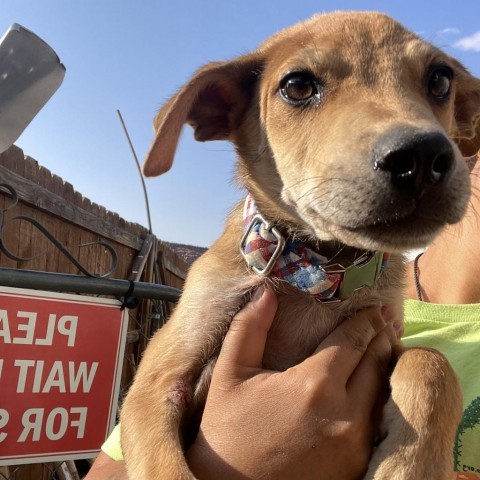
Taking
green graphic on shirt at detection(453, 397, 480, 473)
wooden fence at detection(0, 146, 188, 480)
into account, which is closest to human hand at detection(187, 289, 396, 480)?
green graphic on shirt at detection(453, 397, 480, 473)

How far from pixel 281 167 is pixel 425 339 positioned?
1.01 metres

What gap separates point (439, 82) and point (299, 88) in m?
0.56

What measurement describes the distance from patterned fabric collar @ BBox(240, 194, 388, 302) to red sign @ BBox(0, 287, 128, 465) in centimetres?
112

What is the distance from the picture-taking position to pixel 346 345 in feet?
6.03

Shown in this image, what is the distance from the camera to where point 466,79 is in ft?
8.26

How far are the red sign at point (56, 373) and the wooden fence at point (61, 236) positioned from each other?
0.33m

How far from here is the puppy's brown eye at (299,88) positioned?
6.96ft

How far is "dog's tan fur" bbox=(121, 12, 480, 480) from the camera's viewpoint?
1649mm

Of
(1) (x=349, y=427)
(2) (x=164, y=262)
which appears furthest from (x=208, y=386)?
(2) (x=164, y=262)

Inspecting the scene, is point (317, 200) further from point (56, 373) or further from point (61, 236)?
point (61, 236)

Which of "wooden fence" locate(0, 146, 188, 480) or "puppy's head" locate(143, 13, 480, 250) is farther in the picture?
"wooden fence" locate(0, 146, 188, 480)

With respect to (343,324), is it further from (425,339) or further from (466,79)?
(466,79)

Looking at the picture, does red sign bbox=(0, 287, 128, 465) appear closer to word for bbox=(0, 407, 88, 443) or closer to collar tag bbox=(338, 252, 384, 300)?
word for bbox=(0, 407, 88, 443)

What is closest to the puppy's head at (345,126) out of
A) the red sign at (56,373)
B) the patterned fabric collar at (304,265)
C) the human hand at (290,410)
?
the patterned fabric collar at (304,265)
